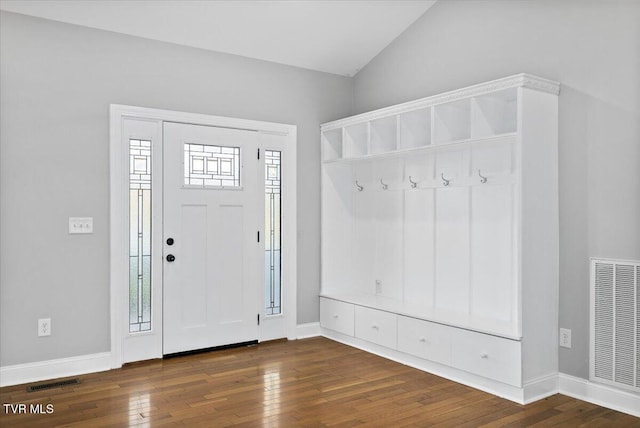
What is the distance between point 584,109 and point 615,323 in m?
1.48

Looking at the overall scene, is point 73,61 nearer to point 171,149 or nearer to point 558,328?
point 171,149

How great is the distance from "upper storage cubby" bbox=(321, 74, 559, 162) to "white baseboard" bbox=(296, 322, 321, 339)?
5.82 ft

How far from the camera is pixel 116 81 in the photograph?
434cm

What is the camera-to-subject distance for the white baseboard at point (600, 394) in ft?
10.9

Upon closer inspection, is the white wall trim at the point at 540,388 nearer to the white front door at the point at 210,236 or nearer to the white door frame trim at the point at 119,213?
the white front door at the point at 210,236

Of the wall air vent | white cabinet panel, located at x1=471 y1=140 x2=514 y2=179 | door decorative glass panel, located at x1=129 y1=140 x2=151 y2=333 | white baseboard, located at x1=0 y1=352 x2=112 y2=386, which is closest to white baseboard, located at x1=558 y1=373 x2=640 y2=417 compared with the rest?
the wall air vent

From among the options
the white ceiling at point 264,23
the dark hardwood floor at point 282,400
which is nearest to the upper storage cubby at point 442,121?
the white ceiling at point 264,23

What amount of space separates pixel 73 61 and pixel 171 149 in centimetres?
104

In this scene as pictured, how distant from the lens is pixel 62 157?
4098mm

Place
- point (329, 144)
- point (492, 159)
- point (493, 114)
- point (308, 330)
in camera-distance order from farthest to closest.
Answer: point (329, 144) → point (308, 330) → point (492, 159) → point (493, 114)

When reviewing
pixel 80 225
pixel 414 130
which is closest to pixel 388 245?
pixel 414 130

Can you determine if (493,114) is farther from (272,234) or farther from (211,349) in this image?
(211,349)

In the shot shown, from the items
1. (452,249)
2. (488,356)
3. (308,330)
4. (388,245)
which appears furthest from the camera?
(308,330)

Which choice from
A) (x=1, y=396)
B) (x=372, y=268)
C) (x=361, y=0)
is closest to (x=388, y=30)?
(x=361, y=0)
